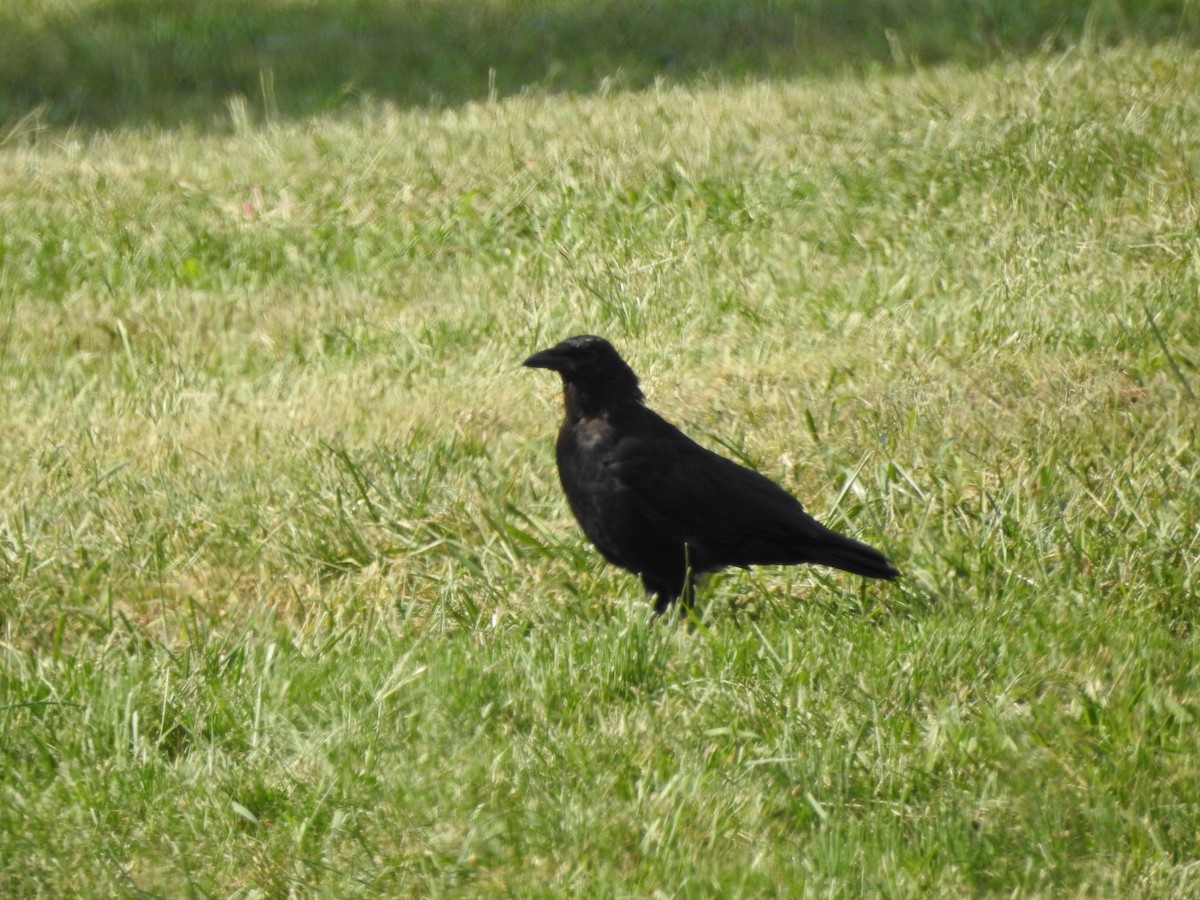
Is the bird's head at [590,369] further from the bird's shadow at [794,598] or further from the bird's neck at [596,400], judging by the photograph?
the bird's shadow at [794,598]

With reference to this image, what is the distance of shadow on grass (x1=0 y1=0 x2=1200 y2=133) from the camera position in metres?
8.80

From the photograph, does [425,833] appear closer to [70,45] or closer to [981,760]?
[981,760]

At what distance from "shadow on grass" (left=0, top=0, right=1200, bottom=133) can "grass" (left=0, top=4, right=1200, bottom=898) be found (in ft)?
2.48

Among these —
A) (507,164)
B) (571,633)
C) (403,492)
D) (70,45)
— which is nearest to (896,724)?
(571,633)

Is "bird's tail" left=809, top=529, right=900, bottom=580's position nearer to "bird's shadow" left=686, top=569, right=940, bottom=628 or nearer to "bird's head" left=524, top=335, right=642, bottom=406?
"bird's shadow" left=686, top=569, right=940, bottom=628

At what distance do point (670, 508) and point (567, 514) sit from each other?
1.97ft

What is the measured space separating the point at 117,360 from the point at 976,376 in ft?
10.6

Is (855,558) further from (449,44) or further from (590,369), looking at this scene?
(449,44)

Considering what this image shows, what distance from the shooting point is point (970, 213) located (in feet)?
20.5

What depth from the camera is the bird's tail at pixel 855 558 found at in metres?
3.80

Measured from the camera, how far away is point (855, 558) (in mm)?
3803

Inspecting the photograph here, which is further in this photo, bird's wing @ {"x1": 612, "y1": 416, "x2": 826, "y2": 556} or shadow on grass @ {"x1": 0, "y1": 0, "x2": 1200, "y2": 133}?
shadow on grass @ {"x1": 0, "y1": 0, "x2": 1200, "y2": 133}

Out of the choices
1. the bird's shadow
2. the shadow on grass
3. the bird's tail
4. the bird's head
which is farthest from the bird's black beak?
the shadow on grass

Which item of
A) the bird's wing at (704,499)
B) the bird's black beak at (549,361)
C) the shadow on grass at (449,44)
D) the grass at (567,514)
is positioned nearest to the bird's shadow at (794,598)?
the grass at (567,514)
